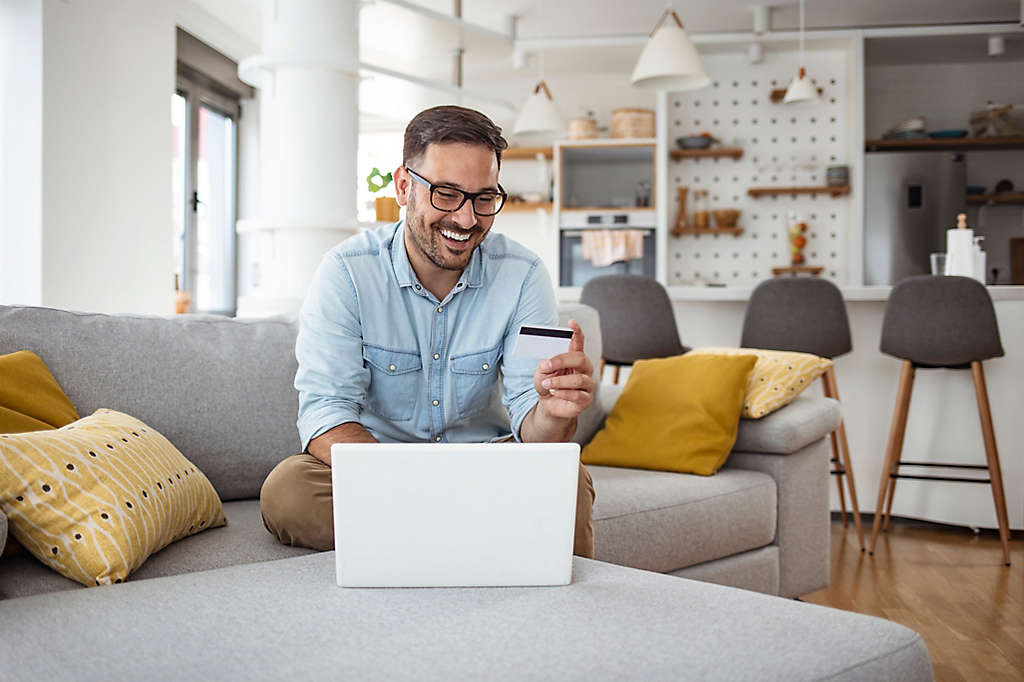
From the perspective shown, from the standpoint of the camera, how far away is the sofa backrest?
2080mm

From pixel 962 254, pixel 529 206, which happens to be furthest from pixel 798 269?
pixel 962 254

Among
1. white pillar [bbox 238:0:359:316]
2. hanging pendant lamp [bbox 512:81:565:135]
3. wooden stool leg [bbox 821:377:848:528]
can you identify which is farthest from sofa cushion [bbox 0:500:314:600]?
hanging pendant lamp [bbox 512:81:565:135]

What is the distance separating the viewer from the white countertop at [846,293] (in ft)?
12.8

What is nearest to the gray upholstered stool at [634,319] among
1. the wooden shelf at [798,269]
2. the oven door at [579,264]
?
the oven door at [579,264]

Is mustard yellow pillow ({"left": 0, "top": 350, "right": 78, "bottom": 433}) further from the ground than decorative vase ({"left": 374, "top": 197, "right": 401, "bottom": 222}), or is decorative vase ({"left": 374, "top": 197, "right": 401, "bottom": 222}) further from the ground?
decorative vase ({"left": 374, "top": 197, "right": 401, "bottom": 222})

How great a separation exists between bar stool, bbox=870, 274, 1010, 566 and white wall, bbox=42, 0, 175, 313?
134 inches

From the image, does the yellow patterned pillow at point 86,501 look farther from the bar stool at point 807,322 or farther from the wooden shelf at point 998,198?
the wooden shelf at point 998,198

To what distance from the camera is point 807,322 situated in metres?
3.86

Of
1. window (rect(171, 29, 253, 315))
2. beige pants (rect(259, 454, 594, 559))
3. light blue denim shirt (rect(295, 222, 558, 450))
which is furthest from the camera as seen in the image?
window (rect(171, 29, 253, 315))

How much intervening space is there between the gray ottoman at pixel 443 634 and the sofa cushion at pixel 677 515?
3.19 feet

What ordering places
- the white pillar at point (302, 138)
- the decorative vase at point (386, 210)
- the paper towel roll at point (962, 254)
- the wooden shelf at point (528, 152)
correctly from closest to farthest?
the white pillar at point (302, 138) < the paper towel roll at point (962, 254) < the decorative vase at point (386, 210) < the wooden shelf at point (528, 152)

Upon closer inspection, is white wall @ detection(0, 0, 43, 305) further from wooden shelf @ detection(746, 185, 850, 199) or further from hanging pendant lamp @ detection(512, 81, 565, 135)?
wooden shelf @ detection(746, 185, 850, 199)

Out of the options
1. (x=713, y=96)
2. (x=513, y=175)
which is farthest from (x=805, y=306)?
(x=513, y=175)

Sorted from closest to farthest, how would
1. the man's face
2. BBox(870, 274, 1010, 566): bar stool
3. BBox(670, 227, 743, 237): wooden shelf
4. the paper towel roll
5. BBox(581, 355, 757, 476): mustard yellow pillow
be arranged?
the man's face
BBox(581, 355, 757, 476): mustard yellow pillow
BBox(870, 274, 1010, 566): bar stool
the paper towel roll
BBox(670, 227, 743, 237): wooden shelf
